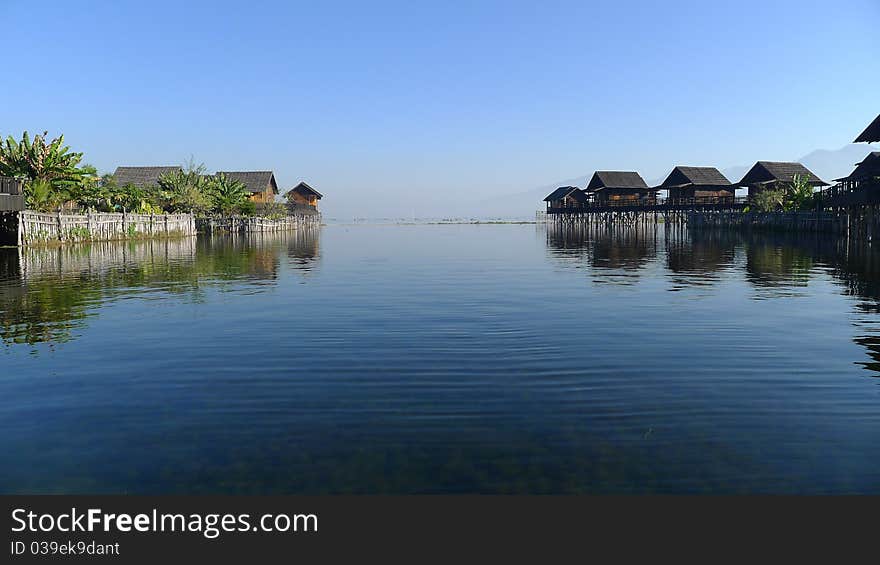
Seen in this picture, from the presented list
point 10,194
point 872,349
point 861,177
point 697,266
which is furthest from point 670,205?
point 872,349

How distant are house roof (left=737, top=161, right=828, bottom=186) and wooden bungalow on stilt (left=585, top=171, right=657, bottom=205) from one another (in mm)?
12008

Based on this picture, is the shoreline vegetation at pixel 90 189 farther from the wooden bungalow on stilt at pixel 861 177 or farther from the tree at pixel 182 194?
the wooden bungalow on stilt at pixel 861 177

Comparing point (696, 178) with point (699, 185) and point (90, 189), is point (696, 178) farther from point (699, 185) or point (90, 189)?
point (90, 189)

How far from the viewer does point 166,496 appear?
4668 mm

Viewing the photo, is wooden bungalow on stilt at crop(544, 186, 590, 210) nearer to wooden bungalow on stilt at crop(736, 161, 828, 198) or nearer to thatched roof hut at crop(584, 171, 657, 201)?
thatched roof hut at crop(584, 171, 657, 201)

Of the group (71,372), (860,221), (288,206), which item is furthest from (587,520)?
(288,206)

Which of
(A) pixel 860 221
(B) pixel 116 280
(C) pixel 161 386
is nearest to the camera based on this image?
(C) pixel 161 386

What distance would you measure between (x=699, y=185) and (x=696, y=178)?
3.66 ft

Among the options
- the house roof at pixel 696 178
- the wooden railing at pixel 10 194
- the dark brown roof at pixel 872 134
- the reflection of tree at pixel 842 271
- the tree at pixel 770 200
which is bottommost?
the reflection of tree at pixel 842 271

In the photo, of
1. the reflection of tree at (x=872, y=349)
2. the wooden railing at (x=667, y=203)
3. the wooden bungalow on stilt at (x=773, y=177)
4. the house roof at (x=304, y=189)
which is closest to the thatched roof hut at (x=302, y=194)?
the house roof at (x=304, y=189)

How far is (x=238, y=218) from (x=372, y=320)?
57952 millimetres

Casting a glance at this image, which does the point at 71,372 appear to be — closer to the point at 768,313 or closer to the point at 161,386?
the point at 161,386

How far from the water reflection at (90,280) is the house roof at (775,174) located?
6402cm

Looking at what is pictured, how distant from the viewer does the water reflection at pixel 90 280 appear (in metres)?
12.0
